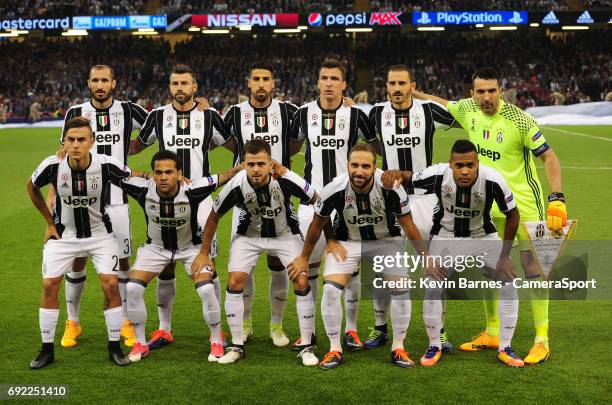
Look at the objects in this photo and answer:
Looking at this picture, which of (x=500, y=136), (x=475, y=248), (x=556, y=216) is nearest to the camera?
(x=556, y=216)

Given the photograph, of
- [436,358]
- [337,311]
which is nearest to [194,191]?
[337,311]

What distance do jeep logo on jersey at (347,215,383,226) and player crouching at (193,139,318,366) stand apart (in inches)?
15.4

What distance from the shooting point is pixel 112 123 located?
6.98m

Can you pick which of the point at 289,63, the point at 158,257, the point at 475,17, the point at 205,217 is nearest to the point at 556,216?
the point at 205,217

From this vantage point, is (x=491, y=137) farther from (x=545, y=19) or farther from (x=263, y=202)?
(x=545, y=19)

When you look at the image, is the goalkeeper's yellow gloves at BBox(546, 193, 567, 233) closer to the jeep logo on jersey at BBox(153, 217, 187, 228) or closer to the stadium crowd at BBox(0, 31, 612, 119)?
the jeep logo on jersey at BBox(153, 217, 187, 228)

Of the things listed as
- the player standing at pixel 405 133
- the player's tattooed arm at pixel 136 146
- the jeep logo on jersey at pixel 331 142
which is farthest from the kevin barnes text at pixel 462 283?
the player's tattooed arm at pixel 136 146

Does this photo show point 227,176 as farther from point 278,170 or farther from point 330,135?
point 330,135

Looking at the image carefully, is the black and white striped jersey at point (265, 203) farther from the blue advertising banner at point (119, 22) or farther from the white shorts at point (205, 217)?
the blue advertising banner at point (119, 22)

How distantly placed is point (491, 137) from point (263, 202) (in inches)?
76.0

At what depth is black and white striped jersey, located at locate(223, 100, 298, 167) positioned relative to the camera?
6.95m

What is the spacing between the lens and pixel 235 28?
4106cm

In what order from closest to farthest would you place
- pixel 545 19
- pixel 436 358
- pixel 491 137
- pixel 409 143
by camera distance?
pixel 436 358
pixel 491 137
pixel 409 143
pixel 545 19

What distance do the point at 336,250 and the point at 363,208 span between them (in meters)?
0.40
